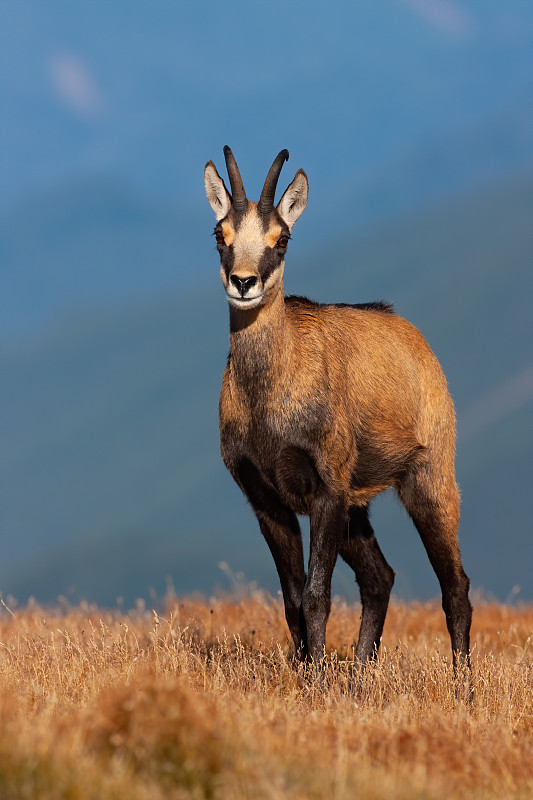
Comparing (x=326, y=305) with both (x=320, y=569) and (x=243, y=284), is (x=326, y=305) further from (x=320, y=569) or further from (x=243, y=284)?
(x=320, y=569)

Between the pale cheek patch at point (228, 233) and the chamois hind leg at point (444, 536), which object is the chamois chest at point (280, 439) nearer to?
the pale cheek patch at point (228, 233)

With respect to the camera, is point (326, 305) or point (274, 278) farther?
point (326, 305)

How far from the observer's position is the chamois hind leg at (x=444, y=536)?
9.51 m

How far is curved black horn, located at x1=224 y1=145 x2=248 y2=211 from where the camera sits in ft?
26.5

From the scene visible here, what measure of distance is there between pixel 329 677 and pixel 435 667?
1.01m

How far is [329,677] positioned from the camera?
8.07 metres

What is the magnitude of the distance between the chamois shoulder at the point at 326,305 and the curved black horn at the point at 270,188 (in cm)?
112

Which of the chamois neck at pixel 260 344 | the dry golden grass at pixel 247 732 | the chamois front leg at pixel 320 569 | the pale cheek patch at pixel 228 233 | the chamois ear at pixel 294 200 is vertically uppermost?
the chamois ear at pixel 294 200

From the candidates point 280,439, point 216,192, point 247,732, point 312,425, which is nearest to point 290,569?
point 280,439

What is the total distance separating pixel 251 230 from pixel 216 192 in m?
0.73

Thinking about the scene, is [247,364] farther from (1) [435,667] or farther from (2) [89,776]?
(2) [89,776]

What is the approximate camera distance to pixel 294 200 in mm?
8266

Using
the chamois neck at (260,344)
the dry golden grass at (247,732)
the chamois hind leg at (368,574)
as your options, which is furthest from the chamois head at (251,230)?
the dry golden grass at (247,732)

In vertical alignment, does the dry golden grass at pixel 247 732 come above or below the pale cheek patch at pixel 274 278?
below
